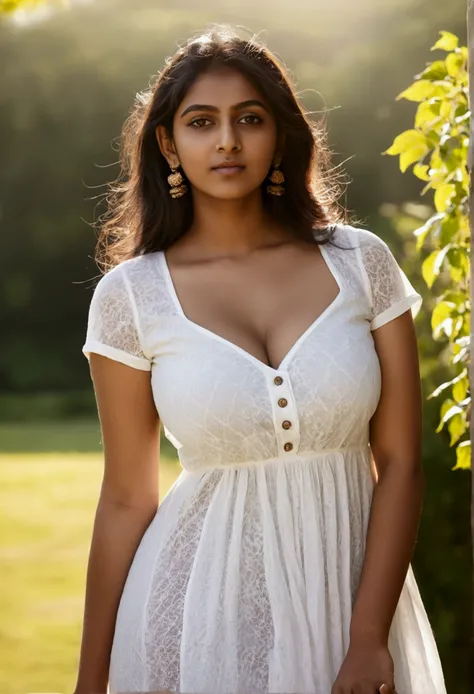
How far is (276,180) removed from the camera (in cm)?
238

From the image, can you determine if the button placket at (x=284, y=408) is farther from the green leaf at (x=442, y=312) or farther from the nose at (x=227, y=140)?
the green leaf at (x=442, y=312)

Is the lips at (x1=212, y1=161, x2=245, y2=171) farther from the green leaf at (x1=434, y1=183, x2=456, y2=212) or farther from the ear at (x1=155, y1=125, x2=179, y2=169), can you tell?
the green leaf at (x1=434, y1=183, x2=456, y2=212)

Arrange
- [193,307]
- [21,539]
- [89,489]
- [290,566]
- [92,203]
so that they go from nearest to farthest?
1. [290,566]
2. [193,307]
3. [21,539]
4. [89,489]
5. [92,203]

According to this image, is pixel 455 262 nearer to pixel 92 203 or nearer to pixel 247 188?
pixel 247 188

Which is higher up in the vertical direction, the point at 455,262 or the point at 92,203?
the point at 92,203

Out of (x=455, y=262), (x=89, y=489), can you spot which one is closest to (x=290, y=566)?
(x=455, y=262)

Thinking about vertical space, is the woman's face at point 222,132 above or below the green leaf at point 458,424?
above

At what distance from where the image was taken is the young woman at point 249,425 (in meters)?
2.06

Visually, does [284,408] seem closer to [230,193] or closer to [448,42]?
[230,193]

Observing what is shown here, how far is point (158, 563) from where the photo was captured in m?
2.19

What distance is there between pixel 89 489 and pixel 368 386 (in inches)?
419

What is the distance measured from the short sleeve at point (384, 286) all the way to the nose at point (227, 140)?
31 cm

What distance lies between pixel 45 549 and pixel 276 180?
7583mm

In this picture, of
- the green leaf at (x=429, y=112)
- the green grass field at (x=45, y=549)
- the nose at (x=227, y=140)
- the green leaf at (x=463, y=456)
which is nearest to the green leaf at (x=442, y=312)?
the green leaf at (x=463, y=456)
